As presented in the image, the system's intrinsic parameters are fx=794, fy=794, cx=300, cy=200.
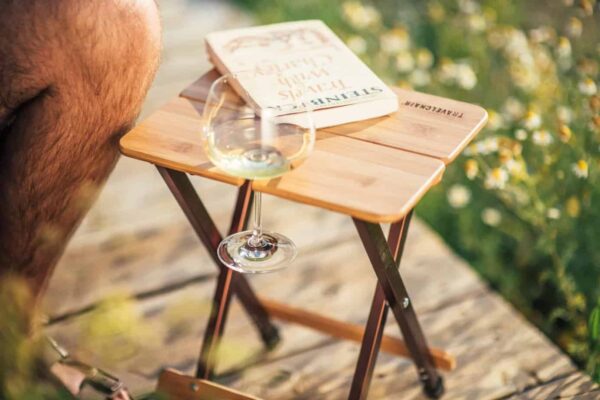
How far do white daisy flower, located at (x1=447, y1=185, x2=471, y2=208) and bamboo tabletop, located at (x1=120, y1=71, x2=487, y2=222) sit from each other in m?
0.91

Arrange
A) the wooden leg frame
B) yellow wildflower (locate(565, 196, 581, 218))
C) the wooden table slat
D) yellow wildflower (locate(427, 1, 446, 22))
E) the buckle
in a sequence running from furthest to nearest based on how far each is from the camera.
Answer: yellow wildflower (locate(427, 1, 446, 22)), yellow wildflower (locate(565, 196, 581, 218)), the buckle, the wooden leg frame, the wooden table slat

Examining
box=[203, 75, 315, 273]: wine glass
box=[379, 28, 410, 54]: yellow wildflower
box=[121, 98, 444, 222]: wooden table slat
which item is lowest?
box=[379, 28, 410, 54]: yellow wildflower

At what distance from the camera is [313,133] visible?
4.75 ft

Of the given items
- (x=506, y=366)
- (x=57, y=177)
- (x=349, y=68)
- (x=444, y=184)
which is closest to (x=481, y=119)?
(x=349, y=68)

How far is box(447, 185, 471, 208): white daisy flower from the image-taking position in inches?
103

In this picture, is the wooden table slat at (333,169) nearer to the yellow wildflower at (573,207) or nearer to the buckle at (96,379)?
the buckle at (96,379)

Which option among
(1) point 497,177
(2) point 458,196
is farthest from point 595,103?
(2) point 458,196

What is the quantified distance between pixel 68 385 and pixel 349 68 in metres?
0.98

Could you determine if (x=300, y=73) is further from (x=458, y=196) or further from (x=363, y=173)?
(x=458, y=196)

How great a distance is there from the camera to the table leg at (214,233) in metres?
1.64

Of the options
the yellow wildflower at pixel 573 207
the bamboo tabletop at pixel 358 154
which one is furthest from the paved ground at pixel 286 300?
the bamboo tabletop at pixel 358 154

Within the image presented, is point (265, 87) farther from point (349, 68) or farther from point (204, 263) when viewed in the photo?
point (204, 263)

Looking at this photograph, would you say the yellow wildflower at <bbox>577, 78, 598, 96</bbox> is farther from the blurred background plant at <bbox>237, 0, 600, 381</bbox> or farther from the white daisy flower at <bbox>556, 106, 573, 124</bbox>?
the white daisy flower at <bbox>556, 106, 573, 124</bbox>

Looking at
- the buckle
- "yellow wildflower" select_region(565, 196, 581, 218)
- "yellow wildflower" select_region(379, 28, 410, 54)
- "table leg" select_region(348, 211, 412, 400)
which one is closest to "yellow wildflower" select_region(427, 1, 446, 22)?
"yellow wildflower" select_region(379, 28, 410, 54)
